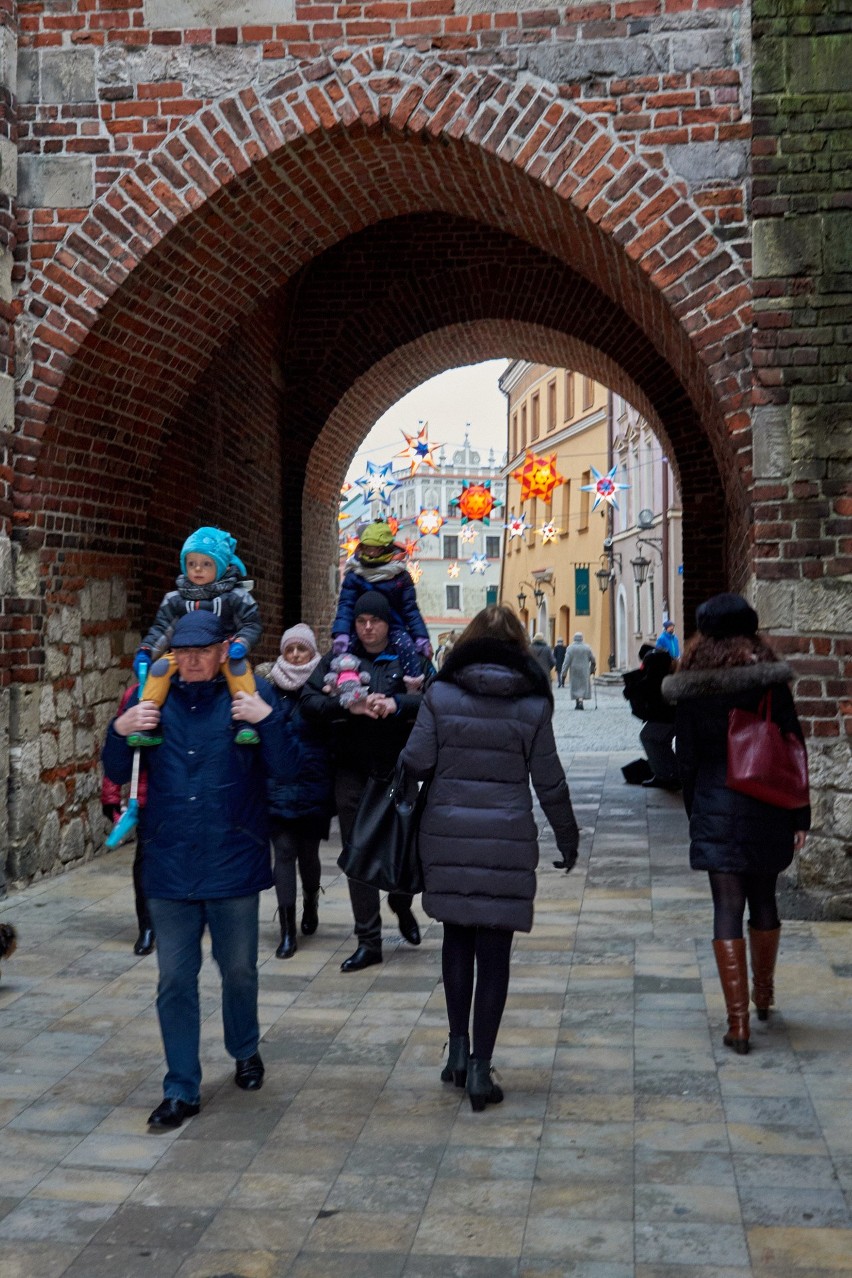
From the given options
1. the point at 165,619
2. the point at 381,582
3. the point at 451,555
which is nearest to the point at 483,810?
the point at 165,619

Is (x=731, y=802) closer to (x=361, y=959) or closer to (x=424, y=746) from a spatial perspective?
(x=424, y=746)

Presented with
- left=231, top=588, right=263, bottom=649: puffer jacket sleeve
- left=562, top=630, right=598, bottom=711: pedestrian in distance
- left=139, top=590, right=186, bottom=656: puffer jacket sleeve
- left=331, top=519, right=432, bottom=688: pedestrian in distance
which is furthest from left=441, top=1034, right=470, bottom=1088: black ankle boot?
left=562, top=630, right=598, bottom=711: pedestrian in distance

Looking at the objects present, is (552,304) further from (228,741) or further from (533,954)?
(228,741)

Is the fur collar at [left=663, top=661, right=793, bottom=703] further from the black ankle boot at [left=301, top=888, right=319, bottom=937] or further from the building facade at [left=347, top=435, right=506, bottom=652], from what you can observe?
the building facade at [left=347, top=435, right=506, bottom=652]

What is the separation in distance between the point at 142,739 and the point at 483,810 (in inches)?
39.7

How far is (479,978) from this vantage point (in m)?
4.43

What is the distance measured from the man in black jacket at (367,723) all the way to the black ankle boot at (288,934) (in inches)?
11.5

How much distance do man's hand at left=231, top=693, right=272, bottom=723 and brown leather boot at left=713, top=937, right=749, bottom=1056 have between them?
69.3 inches

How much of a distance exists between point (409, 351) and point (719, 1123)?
411 inches

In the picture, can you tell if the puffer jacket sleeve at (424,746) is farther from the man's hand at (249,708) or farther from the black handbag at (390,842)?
the man's hand at (249,708)

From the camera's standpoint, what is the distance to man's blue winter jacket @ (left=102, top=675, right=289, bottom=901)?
4211 millimetres

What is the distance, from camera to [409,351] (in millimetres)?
13703

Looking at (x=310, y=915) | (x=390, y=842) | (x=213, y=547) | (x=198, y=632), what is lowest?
(x=310, y=915)

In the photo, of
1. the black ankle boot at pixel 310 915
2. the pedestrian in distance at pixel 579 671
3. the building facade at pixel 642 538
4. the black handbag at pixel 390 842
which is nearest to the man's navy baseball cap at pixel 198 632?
the black handbag at pixel 390 842
